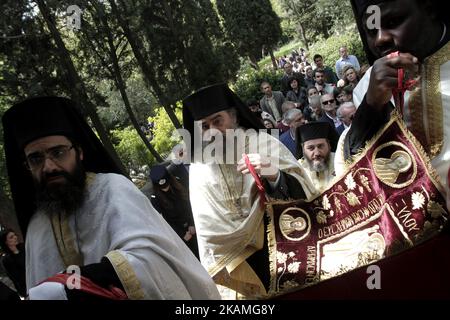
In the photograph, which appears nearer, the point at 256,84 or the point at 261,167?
the point at 261,167

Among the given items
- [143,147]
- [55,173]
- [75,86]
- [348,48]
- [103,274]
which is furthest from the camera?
[143,147]

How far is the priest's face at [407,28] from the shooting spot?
184cm

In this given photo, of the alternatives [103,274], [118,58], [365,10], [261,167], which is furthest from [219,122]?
[118,58]

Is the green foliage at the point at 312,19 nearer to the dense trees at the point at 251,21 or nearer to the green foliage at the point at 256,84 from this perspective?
the dense trees at the point at 251,21

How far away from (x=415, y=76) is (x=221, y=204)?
7.55 feet

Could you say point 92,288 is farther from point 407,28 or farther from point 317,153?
point 317,153

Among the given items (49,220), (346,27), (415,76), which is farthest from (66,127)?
(346,27)

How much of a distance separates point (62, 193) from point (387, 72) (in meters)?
1.70

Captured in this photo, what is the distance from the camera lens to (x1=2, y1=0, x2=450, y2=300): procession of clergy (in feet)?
6.16

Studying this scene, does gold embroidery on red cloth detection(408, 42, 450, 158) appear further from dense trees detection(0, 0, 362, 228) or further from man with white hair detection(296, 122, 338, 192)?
dense trees detection(0, 0, 362, 228)

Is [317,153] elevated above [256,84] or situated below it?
above

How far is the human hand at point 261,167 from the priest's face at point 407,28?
151 cm

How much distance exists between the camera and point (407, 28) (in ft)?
6.02

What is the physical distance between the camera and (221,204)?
3.89 m
